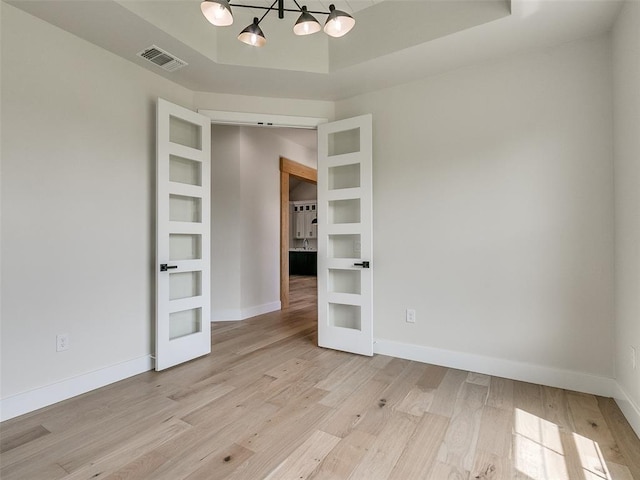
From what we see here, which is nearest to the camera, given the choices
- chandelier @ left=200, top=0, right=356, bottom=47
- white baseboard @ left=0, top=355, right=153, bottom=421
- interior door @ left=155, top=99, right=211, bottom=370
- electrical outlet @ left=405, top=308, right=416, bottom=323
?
chandelier @ left=200, top=0, right=356, bottom=47

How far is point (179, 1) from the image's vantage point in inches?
92.6

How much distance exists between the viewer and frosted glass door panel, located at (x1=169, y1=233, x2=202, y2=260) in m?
3.02

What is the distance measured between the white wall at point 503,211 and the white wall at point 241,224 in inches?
81.0

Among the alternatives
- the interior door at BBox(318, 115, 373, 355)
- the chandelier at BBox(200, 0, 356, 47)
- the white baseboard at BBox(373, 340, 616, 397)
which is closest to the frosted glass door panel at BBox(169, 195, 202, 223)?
the interior door at BBox(318, 115, 373, 355)

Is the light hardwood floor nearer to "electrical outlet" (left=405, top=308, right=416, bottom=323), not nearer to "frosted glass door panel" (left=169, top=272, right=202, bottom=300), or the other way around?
"electrical outlet" (left=405, top=308, right=416, bottom=323)

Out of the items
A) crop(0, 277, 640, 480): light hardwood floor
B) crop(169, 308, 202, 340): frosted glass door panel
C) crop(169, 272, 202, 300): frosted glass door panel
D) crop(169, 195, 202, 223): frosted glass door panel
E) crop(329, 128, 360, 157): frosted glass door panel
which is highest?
crop(329, 128, 360, 157): frosted glass door panel

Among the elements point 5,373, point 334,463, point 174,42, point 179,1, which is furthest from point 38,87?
point 334,463

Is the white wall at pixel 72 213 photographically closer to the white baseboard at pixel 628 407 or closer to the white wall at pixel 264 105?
the white wall at pixel 264 105

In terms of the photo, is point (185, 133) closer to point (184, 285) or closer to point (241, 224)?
Answer: point (184, 285)

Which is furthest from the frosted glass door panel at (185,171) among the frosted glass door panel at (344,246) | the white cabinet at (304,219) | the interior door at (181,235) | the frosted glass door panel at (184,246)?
the white cabinet at (304,219)

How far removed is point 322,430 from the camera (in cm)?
186

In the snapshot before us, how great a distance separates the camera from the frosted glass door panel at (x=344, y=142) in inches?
130

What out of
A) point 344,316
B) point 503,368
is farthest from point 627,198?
point 344,316

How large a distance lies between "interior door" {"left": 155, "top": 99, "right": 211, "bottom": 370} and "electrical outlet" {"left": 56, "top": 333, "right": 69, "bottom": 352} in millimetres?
610
